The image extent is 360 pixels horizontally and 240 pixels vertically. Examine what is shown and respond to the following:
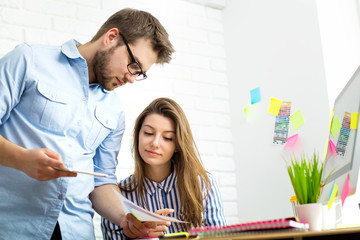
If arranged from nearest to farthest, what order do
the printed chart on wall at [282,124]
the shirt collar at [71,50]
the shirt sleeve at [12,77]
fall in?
the shirt sleeve at [12,77] < the shirt collar at [71,50] < the printed chart on wall at [282,124]

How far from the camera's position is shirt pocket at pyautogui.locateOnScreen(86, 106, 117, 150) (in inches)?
63.3

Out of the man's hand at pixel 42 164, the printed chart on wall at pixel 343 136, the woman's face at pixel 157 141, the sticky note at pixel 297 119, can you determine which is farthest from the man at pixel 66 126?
the sticky note at pixel 297 119

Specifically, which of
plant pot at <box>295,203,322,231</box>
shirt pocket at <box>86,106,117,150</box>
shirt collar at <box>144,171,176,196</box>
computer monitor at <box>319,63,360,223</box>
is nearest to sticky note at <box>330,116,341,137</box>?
computer monitor at <box>319,63,360,223</box>

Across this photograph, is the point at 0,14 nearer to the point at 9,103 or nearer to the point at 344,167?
the point at 9,103

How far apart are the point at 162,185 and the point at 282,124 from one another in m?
0.97

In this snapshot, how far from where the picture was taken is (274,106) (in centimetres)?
250

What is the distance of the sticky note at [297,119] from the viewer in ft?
7.55

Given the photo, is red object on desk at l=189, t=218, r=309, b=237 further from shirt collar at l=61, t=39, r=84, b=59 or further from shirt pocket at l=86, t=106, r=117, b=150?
shirt collar at l=61, t=39, r=84, b=59

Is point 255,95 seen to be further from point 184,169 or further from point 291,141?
point 184,169

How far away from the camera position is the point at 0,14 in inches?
83.8

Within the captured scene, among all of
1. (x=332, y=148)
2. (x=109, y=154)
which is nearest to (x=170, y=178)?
(x=109, y=154)

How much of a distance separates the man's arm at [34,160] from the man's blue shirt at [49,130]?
0.48 ft

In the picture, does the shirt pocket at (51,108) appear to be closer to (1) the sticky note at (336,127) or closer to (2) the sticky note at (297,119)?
(1) the sticky note at (336,127)

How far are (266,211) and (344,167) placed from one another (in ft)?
4.62
